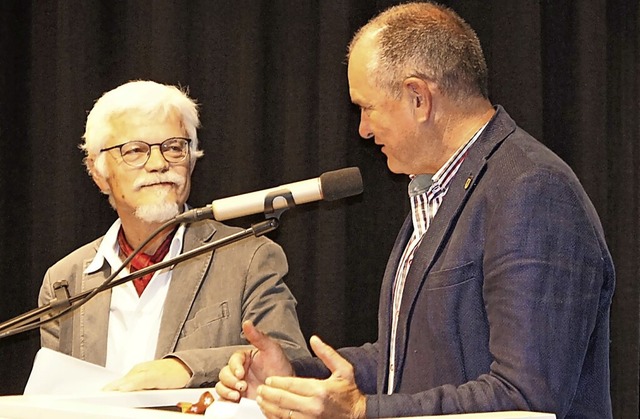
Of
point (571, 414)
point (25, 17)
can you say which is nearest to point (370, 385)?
point (571, 414)

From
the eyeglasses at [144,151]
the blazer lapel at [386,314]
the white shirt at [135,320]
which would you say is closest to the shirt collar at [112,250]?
the white shirt at [135,320]

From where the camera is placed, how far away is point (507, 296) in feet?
5.83

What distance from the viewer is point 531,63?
3.27 m

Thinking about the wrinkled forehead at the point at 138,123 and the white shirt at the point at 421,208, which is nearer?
the white shirt at the point at 421,208

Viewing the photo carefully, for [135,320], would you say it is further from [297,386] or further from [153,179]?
[297,386]

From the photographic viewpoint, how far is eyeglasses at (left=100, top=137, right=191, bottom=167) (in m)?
3.15

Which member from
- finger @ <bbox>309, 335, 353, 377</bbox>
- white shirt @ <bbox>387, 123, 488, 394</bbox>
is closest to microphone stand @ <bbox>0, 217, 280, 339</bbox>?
finger @ <bbox>309, 335, 353, 377</bbox>

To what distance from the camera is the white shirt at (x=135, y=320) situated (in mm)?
2986

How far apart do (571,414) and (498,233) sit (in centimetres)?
36

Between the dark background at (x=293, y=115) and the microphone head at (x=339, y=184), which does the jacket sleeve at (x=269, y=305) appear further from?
the microphone head at (x=339, y=184)

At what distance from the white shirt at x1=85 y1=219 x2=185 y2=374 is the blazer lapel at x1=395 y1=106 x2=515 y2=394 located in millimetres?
1108

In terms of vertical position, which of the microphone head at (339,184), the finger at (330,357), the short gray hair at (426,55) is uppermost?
the short gray hair at (426,55)

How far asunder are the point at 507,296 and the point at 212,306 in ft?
4.47

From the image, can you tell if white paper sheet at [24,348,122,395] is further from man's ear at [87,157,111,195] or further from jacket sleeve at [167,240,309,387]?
man's ear at [87,157,111,195]
